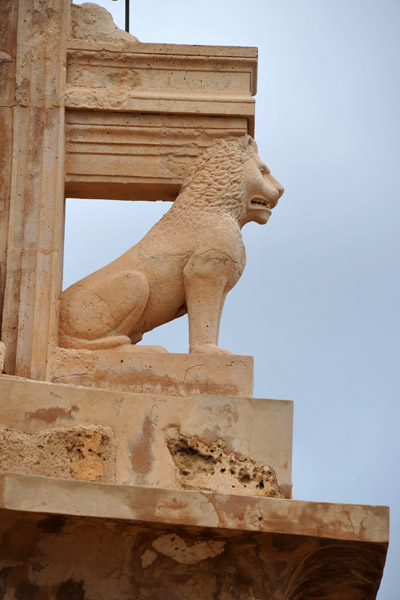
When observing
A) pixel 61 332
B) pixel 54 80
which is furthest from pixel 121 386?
pixel 54 80

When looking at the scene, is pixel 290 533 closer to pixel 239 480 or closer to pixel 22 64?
pixel 239 480

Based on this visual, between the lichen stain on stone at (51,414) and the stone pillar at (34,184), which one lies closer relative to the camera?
the lichen stain on stone at (51,414)

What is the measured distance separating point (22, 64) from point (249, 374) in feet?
7.49

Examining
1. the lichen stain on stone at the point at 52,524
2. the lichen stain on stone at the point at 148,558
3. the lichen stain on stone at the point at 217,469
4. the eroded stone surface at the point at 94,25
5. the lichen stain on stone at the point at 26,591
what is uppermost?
the eroded stone surface at the point at 94,25

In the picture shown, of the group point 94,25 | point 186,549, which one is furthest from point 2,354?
point 94,25

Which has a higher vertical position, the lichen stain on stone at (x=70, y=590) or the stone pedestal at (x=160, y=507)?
the stone pedestal at (x=160, y=507)

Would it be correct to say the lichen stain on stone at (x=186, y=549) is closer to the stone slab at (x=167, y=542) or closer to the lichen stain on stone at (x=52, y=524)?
the stone slab at (x=167, y=542)

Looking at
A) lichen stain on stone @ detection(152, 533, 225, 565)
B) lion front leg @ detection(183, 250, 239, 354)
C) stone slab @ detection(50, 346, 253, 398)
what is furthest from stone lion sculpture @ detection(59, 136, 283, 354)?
lichen stain on stone @ detection(152, 533, 225, 565)

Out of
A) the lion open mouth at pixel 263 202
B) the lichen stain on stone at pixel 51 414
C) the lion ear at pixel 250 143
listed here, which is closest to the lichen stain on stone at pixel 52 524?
the lichen stain on stone at pixel 51 414

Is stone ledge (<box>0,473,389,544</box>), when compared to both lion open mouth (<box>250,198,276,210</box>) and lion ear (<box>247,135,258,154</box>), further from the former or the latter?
lion ear (<box>247,135,258,154</box>)

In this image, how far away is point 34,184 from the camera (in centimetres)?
866

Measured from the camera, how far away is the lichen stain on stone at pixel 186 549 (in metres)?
7.27

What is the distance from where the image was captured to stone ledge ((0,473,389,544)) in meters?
6.82

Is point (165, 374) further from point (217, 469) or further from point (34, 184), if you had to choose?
point (34, 184)
